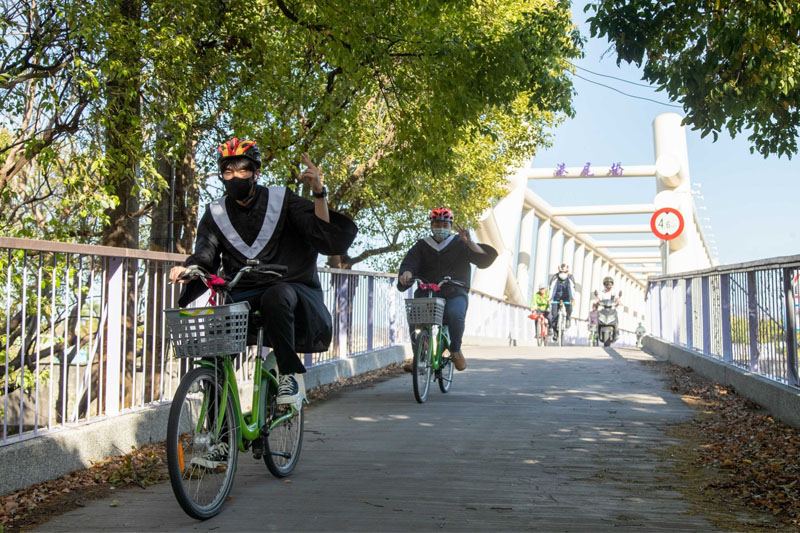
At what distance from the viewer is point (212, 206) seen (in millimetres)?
4680

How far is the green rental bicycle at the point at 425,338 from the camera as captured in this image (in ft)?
27.0

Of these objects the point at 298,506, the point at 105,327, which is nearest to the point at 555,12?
the point at 105,327

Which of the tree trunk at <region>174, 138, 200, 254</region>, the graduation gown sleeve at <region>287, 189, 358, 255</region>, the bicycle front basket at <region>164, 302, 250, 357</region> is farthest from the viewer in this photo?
the tree trunk at <region>174, 138, 200, 254</region>

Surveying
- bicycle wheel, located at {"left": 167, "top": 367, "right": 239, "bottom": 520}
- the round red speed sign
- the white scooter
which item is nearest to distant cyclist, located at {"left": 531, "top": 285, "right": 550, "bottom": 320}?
the white scooter

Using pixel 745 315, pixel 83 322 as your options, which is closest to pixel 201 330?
pixel 83 322

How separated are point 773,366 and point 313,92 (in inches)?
294

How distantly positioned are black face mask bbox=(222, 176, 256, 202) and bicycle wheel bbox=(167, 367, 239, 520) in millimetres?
991

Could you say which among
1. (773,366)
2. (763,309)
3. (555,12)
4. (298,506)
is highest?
(555,12)

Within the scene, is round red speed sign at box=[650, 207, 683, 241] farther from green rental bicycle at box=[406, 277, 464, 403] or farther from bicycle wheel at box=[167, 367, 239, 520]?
bicycle wheel at box=[167, 367, 239, 520]

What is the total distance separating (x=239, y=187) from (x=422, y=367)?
4.18m

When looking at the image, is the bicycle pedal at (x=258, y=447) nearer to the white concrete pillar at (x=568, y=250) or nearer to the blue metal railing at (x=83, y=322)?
the blue metal railing at (x=83, y=322)

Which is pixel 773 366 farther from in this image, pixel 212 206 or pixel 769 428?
pixel 212 206

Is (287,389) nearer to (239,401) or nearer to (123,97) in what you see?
(239,401)

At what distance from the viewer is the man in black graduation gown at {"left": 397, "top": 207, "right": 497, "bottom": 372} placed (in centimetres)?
895
